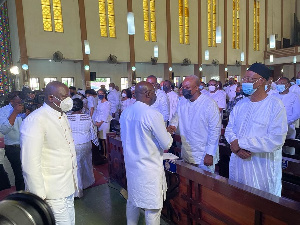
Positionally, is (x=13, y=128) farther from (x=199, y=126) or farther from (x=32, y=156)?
(x=199, y=126)

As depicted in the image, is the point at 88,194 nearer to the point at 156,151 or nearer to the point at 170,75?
the point at 156,151

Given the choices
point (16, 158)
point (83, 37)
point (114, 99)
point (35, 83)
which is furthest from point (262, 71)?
point (35, 83)

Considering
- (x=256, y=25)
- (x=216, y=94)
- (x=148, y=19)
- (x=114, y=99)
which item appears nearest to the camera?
(x=216, y=94)

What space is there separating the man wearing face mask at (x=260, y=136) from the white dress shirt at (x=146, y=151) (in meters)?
0.76

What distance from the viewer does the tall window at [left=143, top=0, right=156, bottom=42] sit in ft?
58.6

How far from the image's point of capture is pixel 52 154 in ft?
7.45

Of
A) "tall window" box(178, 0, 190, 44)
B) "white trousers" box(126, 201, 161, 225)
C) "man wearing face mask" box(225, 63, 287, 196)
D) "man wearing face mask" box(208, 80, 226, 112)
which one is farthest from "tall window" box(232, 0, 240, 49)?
"white trousers" box(126, 201, 161, 225)

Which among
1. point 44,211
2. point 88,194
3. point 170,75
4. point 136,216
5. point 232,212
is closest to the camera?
point 44,211

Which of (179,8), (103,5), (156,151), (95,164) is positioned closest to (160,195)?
(156,151)

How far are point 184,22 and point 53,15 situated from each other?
10.4 metres

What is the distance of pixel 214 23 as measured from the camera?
21969 mm

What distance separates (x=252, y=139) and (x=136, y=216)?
154cm

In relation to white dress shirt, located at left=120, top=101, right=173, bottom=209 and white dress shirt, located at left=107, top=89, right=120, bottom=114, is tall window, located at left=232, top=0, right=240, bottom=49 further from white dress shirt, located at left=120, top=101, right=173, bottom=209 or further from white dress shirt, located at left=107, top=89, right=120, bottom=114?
white dress shirt, located at left=120, top=101, right=173, bottom=209

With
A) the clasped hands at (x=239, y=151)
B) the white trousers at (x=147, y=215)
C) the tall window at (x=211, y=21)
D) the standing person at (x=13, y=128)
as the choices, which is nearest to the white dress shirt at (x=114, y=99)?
the standing person at (x=13, y=128)
